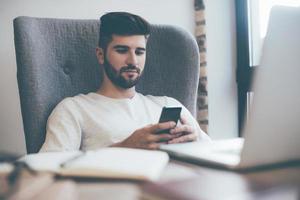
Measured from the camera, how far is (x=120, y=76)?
1.55 metres

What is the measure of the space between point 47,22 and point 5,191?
3.64 ft

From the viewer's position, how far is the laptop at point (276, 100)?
54 centimetres

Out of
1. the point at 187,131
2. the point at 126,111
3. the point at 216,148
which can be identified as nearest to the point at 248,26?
the point at 126,111

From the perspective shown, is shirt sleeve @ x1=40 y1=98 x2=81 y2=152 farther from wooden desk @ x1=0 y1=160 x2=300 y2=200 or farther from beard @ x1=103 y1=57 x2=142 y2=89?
wooden desk @ x1=0 y1=160 x2=300 y2=200

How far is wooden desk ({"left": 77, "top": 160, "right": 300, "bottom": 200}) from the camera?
0.47 meters

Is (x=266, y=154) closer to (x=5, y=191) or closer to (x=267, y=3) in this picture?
(x=5, y=191)

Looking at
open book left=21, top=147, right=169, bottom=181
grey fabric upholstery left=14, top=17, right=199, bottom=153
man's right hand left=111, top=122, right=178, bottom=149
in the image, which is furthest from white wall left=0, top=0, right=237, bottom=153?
Answer: open book left=21, top=147, right=169, bottom=181

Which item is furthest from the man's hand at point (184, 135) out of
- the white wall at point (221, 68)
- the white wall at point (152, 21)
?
the white wall at point (221, 68)

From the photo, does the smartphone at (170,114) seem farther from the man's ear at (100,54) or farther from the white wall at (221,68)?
the white wall at (221,68)

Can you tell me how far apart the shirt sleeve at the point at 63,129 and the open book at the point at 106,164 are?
0.64m

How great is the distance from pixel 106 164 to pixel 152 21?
162cm

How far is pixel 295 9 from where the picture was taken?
1.89 feet

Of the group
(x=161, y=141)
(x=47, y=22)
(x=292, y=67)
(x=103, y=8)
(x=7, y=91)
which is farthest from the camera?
(x=103, y=8)

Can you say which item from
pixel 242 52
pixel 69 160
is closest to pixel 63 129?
pixel 69 160
